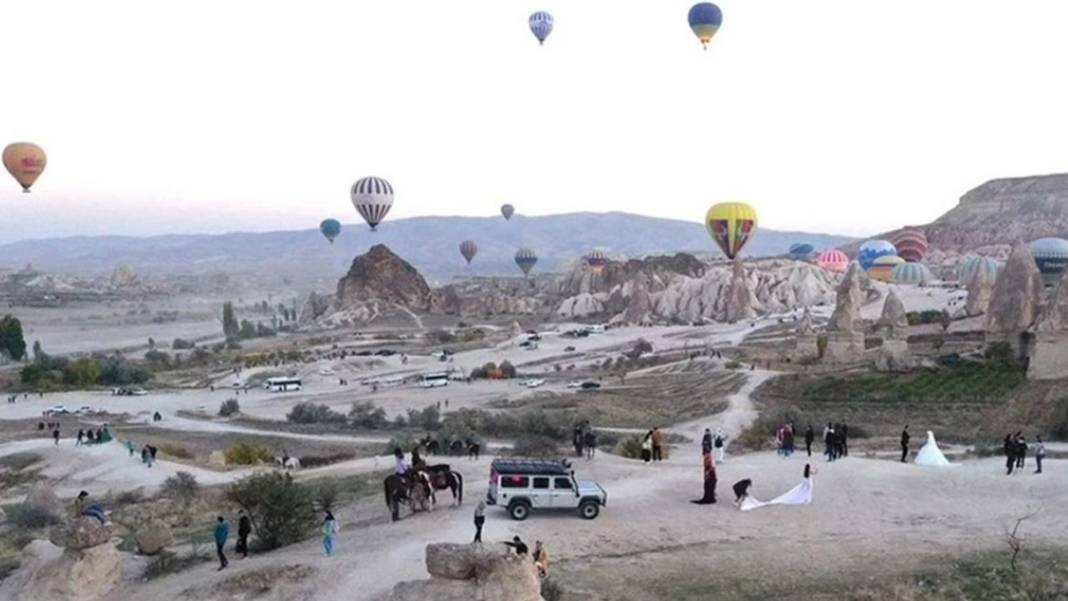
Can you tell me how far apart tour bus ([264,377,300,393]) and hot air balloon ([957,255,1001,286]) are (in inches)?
1824

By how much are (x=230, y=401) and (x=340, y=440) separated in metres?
15.7

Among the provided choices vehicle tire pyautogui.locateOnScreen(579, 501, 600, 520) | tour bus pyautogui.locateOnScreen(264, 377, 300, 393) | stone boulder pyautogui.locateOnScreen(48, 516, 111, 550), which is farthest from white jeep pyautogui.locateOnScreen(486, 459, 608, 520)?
tour bus pyautogui.locateOnScreen(264, 377, 300, 393)

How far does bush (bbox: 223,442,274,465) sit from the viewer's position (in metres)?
32.3

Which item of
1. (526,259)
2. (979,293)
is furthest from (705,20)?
(526,259)

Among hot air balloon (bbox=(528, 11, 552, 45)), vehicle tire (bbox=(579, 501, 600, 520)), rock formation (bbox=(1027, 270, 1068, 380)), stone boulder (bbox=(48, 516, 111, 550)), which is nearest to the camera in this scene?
Result: stone boulder (bbox=(48, 516, 111, 550))

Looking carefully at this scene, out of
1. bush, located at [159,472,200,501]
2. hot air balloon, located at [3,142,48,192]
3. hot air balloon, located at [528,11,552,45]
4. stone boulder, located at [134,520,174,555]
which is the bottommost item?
bush, located at [159,472,200,501]

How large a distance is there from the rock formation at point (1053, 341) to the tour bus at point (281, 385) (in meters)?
41.6

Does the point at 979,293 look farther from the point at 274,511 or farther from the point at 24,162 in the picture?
the point at 24,162

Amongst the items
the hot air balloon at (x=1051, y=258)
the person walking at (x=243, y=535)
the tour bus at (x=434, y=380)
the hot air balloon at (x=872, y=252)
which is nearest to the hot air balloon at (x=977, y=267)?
the hot air balloon at (x=1051, y=258)

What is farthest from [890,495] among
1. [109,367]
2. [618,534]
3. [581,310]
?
[581,310]

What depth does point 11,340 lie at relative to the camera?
3332 inches

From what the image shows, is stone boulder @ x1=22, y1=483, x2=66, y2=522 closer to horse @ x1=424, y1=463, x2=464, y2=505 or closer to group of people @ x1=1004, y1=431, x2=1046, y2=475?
horse @ x1=424, y1=463, x2=464, y2=505

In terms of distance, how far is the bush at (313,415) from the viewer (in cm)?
4647

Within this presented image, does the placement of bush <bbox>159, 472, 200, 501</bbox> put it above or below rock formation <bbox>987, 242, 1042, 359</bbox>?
below
